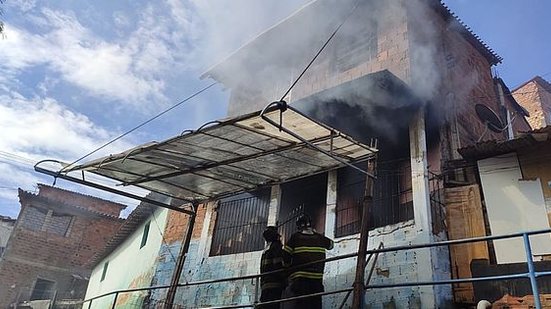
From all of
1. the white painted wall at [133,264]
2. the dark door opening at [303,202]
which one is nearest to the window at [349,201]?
the dark door opening at [303,202]

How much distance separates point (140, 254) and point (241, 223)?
16.5ft

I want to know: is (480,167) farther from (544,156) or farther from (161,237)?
(161,237)

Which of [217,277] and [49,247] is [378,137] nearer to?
[217,277]

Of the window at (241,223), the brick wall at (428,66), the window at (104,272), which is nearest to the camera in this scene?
the brick wall at (428,66)

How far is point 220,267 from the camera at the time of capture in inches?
404

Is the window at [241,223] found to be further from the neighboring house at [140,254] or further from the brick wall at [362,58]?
the brick wall at [362,58]

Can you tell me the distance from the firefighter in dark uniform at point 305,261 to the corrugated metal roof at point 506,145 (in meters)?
3.02

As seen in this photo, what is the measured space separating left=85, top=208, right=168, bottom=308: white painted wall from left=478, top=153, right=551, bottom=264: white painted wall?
8426mm

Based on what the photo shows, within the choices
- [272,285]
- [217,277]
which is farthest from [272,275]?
[217,277]

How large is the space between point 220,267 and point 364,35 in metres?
6.53

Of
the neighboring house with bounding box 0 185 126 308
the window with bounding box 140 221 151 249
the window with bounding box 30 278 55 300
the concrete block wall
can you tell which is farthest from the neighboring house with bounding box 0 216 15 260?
the concrete block wall

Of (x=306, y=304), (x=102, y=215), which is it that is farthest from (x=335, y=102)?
(x=102, y=215)

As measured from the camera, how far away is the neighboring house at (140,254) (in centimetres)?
1176

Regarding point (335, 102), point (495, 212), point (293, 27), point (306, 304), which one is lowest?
Result: point (306, 304)
